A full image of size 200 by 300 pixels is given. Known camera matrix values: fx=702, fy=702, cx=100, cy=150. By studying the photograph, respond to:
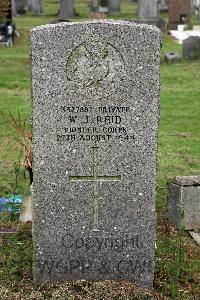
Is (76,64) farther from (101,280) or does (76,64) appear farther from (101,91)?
(101,280)

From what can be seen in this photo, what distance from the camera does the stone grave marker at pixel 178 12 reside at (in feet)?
86.7

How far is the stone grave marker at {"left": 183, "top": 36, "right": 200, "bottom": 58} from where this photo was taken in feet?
58.1

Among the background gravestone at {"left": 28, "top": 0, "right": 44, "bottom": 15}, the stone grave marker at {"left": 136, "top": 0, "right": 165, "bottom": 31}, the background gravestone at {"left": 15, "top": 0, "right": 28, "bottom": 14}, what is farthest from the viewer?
the background gravestone at {"left": 28, "top": 0, "right": 44, "bottom": 15}

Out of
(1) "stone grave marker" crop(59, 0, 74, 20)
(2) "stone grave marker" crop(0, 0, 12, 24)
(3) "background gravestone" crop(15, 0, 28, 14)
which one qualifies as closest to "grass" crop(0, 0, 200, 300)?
(2) "stone grave marker" crop(0, 0, 12, 24)

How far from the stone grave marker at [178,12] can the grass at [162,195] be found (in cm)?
911

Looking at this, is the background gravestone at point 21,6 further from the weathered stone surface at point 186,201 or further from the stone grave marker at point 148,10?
the weathered stone surface at point 186,201

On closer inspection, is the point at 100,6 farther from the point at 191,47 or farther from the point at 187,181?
the point at 187,181

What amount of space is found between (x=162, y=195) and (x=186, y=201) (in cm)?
107

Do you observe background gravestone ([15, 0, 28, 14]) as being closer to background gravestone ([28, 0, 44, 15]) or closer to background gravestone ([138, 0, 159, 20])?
background gravestone ([28, 0, 44, 15])

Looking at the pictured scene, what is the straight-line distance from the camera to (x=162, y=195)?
7.29m

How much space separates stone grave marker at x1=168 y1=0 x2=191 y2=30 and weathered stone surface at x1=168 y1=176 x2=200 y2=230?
20609 mm

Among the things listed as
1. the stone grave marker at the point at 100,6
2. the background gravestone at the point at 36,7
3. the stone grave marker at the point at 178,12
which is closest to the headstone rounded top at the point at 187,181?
the stone grave marker at the point at 178,12

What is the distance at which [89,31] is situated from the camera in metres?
4.62

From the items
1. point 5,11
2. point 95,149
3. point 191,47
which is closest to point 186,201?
point 95,149
